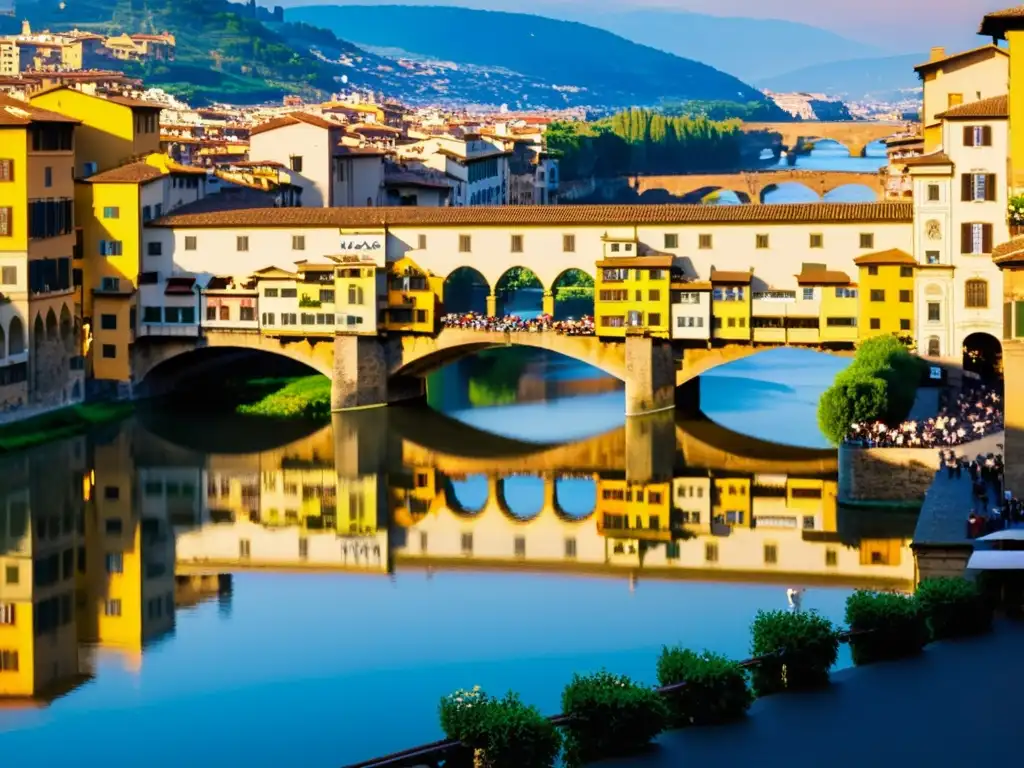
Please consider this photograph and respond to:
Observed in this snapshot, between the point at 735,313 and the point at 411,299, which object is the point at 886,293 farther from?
the point at 411,299

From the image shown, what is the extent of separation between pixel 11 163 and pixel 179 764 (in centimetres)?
2321

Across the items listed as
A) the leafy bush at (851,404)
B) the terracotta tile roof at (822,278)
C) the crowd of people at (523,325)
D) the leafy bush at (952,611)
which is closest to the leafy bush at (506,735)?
the leafy bush at (952,611)

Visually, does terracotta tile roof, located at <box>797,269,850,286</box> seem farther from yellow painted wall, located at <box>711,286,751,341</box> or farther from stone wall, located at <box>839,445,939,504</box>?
stone wall, located at <box>839,445,939,504</box>

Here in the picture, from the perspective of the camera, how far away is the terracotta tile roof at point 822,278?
4409 cm

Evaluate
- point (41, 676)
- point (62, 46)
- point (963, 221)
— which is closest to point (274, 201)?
point (963, 221)

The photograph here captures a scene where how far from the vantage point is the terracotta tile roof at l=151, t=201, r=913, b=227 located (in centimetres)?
4450

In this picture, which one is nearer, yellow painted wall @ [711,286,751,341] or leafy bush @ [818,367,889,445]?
leafy bush @ [818,367,889,445]

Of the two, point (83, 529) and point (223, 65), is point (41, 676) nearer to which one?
point (83, 529)

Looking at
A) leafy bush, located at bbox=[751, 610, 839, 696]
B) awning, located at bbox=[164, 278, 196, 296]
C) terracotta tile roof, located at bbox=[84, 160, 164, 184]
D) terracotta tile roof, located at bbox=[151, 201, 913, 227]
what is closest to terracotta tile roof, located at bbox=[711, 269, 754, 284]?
terracotta tile roof, located at bbox=[151, 201, 913, 227]

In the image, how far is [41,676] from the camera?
2648cm

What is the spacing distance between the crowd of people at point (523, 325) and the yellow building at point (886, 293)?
17.5ft

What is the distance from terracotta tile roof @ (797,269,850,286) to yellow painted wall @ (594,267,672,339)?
252 centimetres

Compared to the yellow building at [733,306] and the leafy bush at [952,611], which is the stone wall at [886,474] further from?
the leafy bush at [952,611]

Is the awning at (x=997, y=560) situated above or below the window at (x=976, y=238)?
below
